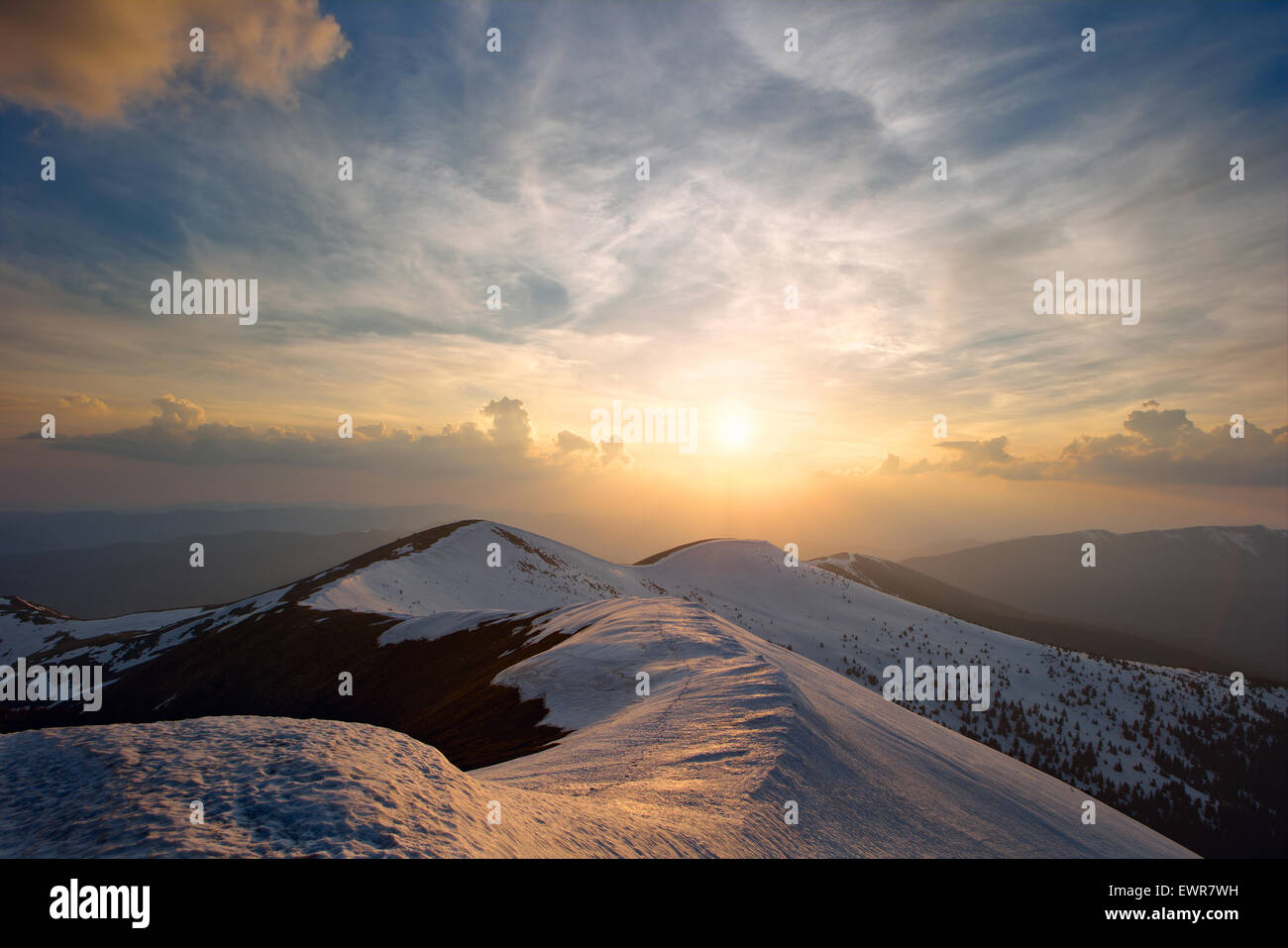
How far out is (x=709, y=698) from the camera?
1460 cm

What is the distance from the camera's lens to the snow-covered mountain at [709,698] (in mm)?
10800

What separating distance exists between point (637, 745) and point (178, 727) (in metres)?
8.87

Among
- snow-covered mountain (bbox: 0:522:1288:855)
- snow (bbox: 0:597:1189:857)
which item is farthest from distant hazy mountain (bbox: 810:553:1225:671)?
snow (bbox: 0:597:1189:857)

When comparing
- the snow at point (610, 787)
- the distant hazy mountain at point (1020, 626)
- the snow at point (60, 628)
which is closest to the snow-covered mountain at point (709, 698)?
the snow at point (610, 787)

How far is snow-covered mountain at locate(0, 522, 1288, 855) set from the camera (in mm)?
10800

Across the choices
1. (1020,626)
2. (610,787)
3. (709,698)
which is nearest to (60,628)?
(709,698)

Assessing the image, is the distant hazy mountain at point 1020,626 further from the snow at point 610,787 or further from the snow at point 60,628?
the snow at point 60,628

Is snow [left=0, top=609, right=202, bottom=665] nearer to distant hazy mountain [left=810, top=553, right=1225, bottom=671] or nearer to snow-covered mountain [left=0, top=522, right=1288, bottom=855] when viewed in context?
snow-covered mountain [left=0, top=522, right=1288, bottom=855]

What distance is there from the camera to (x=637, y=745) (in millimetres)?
12609

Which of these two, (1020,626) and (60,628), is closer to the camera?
(60,628)

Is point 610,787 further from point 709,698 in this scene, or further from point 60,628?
point 60,628
